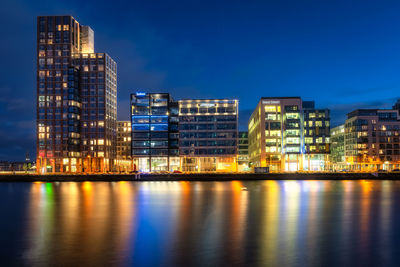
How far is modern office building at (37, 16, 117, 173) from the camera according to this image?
181m

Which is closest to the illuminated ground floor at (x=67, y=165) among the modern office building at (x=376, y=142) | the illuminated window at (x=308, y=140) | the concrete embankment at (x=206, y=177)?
the concrete embankment at (x=206, y=177)

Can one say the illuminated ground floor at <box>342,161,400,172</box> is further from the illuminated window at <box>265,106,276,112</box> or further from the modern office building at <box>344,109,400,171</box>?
the illuminated window at <box>265,106,276,112</box>

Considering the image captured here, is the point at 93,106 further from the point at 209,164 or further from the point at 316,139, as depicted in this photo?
the point at 316,139

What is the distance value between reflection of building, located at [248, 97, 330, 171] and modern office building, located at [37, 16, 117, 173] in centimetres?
7536

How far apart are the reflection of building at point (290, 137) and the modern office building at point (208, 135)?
1234 centimetres

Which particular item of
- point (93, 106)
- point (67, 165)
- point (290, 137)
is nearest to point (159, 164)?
point (67, 165)

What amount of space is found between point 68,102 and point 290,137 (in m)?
97.9

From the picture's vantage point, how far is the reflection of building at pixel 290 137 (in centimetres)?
16025

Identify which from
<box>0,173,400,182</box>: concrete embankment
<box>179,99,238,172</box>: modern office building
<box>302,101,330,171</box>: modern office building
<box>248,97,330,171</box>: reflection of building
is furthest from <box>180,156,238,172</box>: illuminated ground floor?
<box>302,101,330,171</box>: modern office building

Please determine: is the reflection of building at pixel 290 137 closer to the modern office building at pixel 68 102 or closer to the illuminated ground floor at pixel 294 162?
the illuminated ground floor at pixel 294 162

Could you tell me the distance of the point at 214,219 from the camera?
40.9 meters

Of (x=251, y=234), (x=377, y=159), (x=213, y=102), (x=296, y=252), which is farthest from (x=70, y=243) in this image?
(x=377, y=159)

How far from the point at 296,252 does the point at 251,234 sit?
20.4ft

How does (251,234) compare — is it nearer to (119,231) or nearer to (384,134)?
(119,231)
